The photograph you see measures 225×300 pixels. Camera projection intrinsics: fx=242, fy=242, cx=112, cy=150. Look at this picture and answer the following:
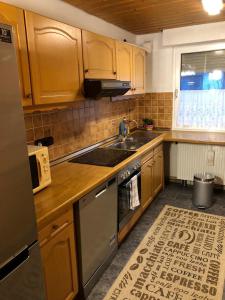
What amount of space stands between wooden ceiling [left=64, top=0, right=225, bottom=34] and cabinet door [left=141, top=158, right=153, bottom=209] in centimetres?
160

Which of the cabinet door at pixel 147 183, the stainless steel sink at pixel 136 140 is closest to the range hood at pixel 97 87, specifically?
the stainless steel sink at pixel 136 140

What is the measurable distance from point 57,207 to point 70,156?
100cm

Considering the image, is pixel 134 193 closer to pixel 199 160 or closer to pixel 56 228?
pixel 56 228

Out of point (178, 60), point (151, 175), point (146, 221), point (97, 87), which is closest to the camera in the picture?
point (97, 87)

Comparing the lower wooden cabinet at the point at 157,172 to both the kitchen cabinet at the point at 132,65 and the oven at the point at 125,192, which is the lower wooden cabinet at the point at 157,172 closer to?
the oven at the point at 125,192

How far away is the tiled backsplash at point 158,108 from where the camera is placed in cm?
367

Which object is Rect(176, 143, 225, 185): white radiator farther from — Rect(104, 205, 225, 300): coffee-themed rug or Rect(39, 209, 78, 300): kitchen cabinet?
Rect(39, 209, 78, 300): kitchen cabinet

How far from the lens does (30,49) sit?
4.87 ft

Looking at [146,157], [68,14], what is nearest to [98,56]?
[68,14]

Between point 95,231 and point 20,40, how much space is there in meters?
1.38

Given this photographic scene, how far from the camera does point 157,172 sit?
10.5 ft

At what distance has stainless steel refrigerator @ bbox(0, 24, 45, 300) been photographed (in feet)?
2.99

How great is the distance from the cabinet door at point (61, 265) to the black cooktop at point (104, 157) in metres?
0.78

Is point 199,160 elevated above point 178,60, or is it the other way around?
point 178,60
